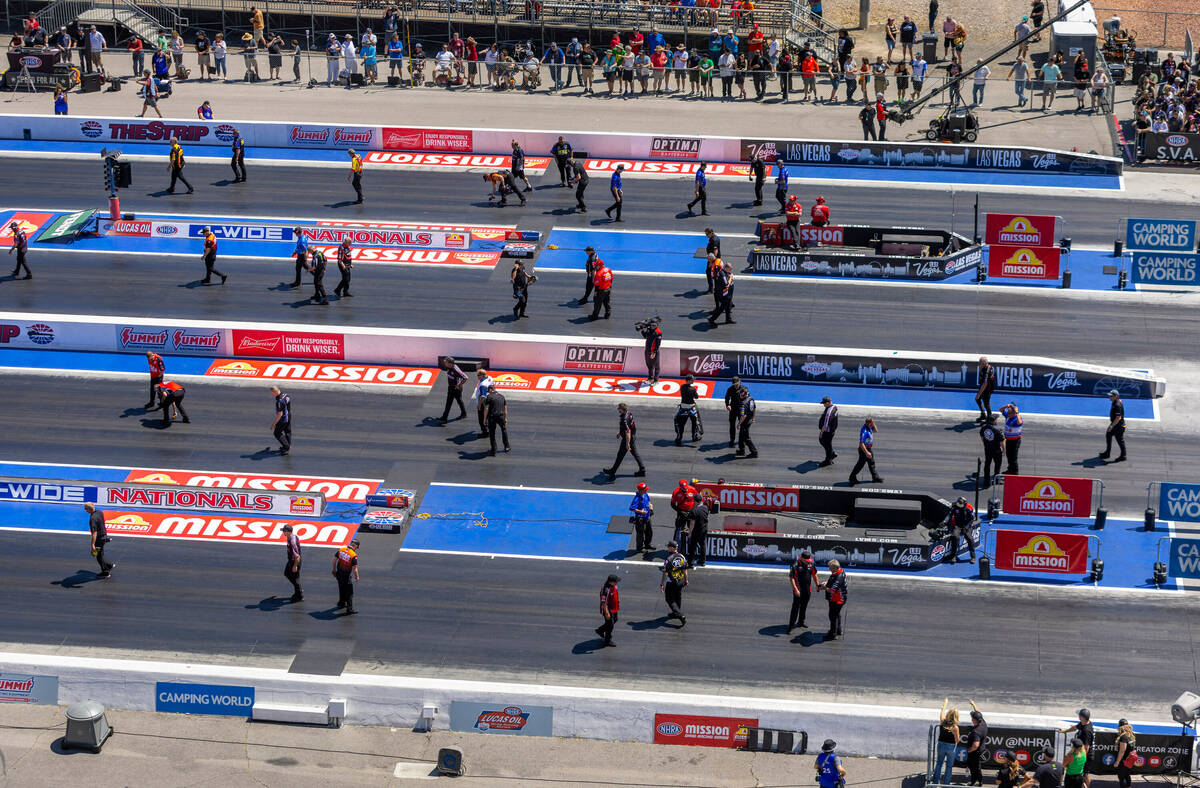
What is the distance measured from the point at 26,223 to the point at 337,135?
9.90 metres

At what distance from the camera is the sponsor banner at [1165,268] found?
42.6m

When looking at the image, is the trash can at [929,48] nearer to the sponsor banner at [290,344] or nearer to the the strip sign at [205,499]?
the sponsor banner at [290,344]

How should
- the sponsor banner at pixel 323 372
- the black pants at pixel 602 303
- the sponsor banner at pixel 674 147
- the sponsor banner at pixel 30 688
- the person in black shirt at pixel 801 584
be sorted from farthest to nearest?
the sponsor banner at pixel 674 147
the black pants at pixel 602 303
the sponsor banner at pixel 323 372
the person in black shirt at pixel 801 584
the sponsor banner at pixel 30 688

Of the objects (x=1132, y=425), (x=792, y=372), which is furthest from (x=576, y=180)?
(x=1132, y=425)

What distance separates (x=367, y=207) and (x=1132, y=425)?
22.2 metres

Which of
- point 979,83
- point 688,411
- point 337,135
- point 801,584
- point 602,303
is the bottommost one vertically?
point 801,584

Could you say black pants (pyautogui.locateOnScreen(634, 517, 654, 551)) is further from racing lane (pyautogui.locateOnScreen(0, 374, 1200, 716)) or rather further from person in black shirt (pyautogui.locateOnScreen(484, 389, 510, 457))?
person in black shirt (pyautogui.locateOnScreen(484, 389, 510, 457))

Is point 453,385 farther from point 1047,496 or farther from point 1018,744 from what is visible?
point 1018,744

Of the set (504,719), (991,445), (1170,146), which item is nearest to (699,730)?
(504,719)

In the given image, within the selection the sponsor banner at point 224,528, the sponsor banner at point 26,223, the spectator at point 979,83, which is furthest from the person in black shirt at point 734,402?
the spectator at point 979,83

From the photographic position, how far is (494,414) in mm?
35156

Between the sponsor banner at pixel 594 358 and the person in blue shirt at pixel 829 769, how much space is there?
50.4 feet

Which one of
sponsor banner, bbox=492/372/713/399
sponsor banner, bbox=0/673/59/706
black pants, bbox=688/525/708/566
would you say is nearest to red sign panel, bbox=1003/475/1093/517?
black pants, bbox=688/525/708/566

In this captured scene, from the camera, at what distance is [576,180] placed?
49.1 metres
